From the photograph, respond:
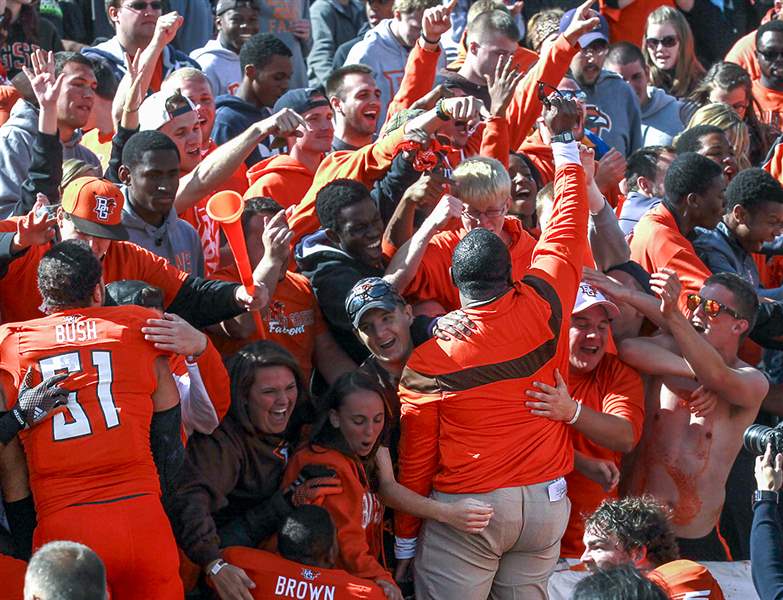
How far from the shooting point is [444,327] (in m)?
5.69

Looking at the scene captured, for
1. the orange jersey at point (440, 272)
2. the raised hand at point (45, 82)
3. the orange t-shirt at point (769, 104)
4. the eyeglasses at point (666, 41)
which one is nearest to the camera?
the raised hand at point (45, 82)

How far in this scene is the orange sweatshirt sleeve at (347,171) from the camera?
6902 mm

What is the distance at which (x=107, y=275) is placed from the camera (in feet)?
19.4

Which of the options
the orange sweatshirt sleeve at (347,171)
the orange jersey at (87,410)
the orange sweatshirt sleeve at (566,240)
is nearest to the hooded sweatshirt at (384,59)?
the orange sweatshirt sleeve at (347,171)

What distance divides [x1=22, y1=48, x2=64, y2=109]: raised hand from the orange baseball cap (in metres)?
0.54

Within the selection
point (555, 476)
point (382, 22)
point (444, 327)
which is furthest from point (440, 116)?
point (382, 22)

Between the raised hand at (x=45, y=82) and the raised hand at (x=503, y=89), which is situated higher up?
the raised hand at (x=45, y=82)

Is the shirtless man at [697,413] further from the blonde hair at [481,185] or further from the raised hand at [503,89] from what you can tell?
the raised hand at [503,89]

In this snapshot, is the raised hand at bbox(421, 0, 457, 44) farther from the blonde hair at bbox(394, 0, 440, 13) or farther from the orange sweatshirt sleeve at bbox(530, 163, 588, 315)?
the orange sweatshirt sleeve at bbox(530, 163, 588, 315)

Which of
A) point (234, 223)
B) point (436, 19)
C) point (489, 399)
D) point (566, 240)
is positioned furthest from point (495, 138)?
point (234, 223)

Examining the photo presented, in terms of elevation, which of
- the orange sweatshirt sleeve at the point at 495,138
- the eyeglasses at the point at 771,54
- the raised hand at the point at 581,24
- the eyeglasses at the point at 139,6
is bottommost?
the orange sweatshirt sleeve at the point at 495,138

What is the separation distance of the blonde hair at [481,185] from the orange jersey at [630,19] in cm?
529

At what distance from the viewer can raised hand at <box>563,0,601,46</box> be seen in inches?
307

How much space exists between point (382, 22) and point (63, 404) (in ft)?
19.0
